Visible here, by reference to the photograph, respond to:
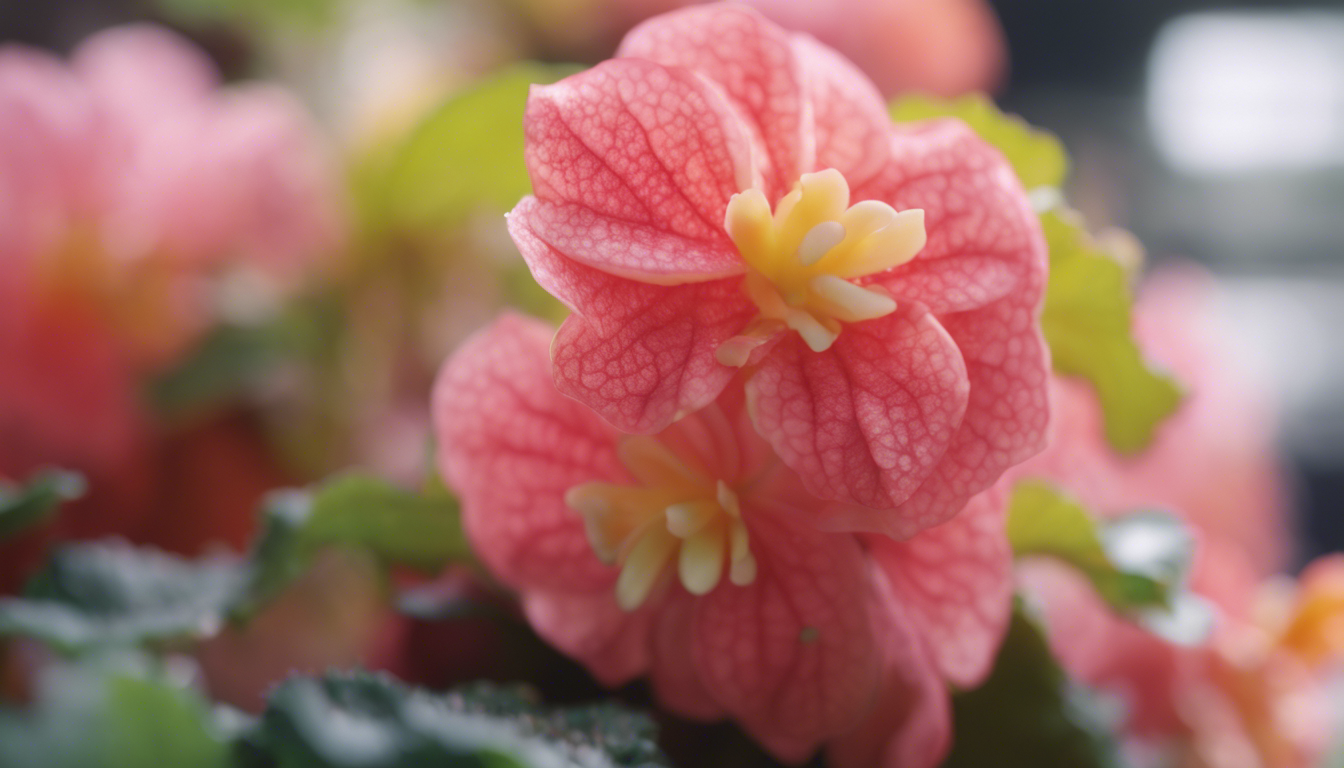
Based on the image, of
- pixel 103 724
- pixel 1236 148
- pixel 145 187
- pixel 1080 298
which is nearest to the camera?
pixel 103 724

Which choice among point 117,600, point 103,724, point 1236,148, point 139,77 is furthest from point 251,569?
point 1236,148

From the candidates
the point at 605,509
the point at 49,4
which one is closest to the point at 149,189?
Answer: the point at 605,509

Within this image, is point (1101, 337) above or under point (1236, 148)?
above

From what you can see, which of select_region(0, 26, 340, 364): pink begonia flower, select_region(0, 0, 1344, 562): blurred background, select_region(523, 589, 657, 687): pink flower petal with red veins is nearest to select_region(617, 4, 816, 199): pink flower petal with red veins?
select_region(523, 589, 657, 687): pink flower petal with red veins

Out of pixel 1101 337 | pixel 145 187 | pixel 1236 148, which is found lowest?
pixel 1236 148

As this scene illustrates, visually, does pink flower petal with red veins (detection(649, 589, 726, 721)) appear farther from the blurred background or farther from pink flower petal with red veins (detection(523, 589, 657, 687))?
the blurred background

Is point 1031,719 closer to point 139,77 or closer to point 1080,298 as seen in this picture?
point 1080,298

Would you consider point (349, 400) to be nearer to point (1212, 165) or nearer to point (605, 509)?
point (605, 509)
